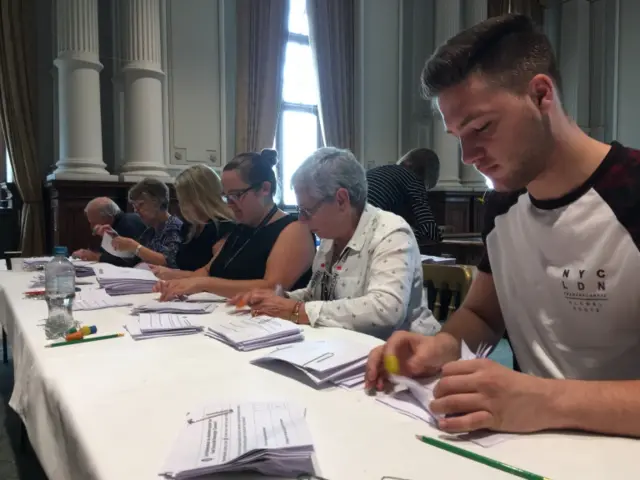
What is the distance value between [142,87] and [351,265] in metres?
4.07

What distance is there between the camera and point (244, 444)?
26.1 inches

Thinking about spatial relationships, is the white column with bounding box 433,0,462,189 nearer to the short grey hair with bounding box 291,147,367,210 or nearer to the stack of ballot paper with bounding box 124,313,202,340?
the short grey hair with bounding box 291,147,367,210

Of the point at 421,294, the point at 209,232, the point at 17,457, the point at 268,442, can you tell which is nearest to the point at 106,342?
the point at 268,442

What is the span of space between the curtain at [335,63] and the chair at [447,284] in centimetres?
465

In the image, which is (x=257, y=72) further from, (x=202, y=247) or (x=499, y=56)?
(x=499, y=56)

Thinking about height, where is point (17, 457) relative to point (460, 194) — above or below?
below

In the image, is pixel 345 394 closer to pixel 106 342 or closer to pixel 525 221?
pixel 525 221

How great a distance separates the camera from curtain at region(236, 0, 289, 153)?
5.79 meters

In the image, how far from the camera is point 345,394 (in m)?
0.92

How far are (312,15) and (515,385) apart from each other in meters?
6.14

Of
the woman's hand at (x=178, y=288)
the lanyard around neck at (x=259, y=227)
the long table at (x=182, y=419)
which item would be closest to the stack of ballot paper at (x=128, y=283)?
the woman's hand at (x=178, y=288)

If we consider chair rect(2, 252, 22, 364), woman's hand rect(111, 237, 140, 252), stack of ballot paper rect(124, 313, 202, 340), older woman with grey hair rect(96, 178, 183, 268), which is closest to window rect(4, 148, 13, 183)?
chair rect(2, 252, 22, 364)

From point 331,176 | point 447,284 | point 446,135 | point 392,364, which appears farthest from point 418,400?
point 446,135

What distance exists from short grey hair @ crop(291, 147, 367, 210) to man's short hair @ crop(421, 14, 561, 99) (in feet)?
2.46
